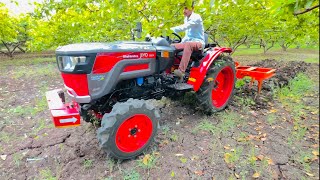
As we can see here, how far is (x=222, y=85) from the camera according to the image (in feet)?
13.4

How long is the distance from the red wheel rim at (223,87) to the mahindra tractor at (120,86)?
59cm

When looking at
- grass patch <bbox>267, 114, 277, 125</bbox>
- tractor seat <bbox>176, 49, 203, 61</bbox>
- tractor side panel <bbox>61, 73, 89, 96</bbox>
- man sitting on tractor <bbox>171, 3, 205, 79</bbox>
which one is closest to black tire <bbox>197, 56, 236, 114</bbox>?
tractor seat <bbox>176, 49, 203, 61</bbox>

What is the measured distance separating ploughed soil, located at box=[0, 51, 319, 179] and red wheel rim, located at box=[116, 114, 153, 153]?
0.16m

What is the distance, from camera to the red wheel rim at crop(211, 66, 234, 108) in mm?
3953

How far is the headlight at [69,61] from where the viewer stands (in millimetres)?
2348

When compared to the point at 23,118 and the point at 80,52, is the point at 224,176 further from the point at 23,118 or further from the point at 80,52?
the point at 23,118

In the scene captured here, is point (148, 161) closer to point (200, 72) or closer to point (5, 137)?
Result: point (200, 72)

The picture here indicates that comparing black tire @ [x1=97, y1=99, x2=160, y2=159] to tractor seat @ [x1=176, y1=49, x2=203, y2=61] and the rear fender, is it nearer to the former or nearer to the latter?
the rear fender

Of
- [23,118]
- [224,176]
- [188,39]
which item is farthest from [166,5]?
[23,118]

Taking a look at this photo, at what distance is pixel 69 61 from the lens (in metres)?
2.39

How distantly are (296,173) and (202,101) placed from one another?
1561mm

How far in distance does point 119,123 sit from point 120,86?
0.66 metres

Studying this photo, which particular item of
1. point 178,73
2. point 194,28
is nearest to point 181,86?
point 178,73

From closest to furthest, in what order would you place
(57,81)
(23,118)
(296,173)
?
1. (296,173)
2. (23,118)
3. (57,81)
